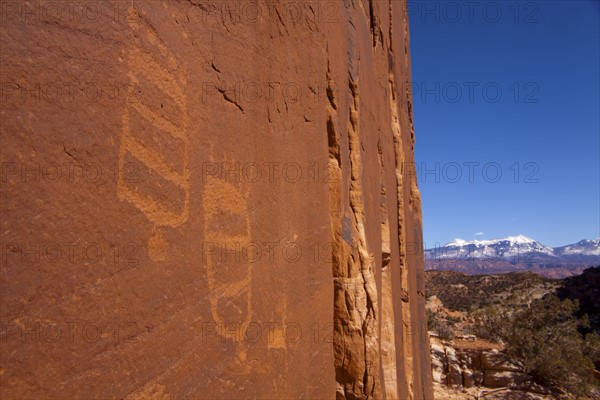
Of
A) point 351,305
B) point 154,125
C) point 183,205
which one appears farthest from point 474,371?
point 154,125

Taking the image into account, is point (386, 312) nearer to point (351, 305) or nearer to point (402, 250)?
point (351, 305)

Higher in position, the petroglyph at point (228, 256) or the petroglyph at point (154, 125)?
the petroglyph at point (154, 125)

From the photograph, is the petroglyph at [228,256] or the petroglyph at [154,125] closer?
the petroglyph at [154,125]

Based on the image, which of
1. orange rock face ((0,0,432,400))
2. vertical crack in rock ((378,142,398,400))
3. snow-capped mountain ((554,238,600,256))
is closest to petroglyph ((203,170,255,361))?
orange rock face ((0,0,432,400))

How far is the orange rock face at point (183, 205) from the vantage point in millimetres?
1590

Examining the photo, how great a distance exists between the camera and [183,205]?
88.8 inches

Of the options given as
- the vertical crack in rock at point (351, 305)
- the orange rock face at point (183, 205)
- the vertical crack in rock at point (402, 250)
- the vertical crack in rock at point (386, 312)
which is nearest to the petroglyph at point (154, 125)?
the orange rock face at point (183, 205)

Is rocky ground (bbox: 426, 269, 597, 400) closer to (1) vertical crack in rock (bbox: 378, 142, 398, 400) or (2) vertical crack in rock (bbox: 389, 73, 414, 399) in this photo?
(2) vertical crack in rock (bbox: 389, 73, 414, 399)

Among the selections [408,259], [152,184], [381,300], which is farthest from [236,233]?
[408,259]

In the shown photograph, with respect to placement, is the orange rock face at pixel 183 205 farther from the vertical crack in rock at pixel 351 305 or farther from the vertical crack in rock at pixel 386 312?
the vertical crack in rock at pixel 386 312

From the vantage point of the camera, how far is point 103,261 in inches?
70.4

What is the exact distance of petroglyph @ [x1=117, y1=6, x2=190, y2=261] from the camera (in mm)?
1975

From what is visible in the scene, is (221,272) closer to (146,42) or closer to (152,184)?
(152,184)

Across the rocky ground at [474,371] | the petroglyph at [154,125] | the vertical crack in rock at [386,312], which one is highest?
the petroglyph at [154,125]
